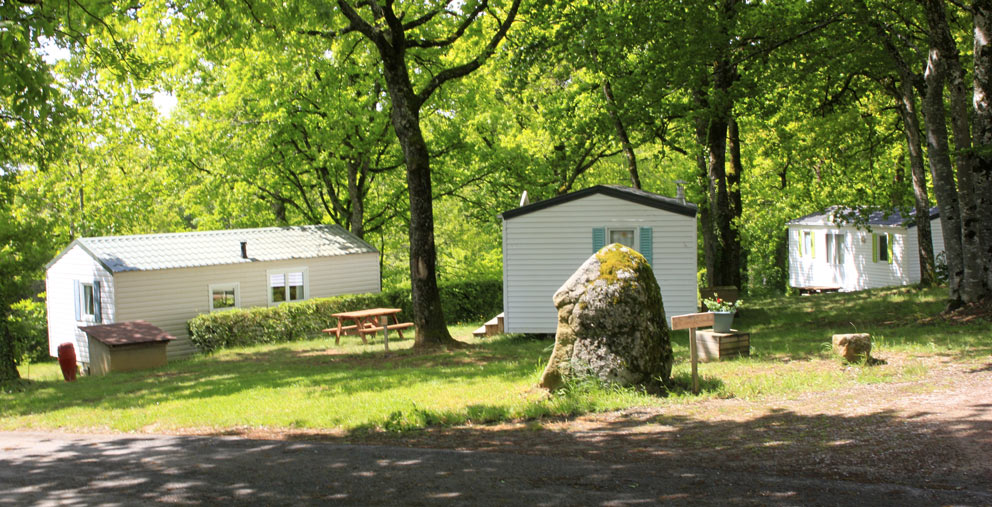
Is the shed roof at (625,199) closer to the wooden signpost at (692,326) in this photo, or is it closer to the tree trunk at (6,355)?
the wooden signpost at (692,326)

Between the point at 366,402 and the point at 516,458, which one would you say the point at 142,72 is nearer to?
the point at 366,402

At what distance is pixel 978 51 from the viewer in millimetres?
13500

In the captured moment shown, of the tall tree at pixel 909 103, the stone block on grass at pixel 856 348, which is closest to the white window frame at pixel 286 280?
the tall tree at pixel 909 103

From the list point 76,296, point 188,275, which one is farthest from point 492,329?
point 76,296

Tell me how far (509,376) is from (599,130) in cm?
1071

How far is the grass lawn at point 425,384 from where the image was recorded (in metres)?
8.55

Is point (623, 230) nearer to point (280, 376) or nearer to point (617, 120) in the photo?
point (617, 120)

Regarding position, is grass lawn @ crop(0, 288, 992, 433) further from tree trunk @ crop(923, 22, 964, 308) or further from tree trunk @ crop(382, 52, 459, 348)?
tree trunk @ crop(923, 22, 964, 308)

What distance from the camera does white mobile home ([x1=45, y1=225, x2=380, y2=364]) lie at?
2172 centimetres

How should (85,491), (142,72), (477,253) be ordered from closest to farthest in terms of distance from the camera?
(85,491) < (142,72) < (477,253)

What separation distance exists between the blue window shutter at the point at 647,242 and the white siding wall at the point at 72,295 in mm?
13946

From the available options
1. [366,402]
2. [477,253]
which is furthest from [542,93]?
[366,402]

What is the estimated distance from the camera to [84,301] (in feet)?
75.1

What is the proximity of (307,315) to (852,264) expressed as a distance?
21.0m
